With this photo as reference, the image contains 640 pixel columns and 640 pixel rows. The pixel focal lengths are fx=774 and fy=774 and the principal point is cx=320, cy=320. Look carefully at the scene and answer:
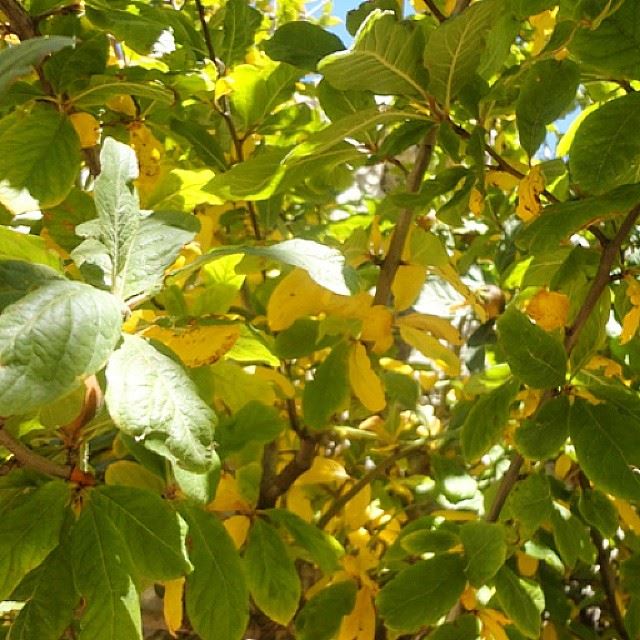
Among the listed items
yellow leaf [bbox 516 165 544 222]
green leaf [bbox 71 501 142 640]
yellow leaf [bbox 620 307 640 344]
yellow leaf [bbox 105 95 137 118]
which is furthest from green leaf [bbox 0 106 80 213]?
yellow leaf [bbox 620 307 640 344]

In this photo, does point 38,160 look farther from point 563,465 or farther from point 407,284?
point 563,465

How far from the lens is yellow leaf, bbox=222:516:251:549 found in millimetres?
740

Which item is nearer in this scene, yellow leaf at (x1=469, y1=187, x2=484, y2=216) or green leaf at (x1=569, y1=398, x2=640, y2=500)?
green leaf at (x1=569, y1=398, x2=640, y2=500)

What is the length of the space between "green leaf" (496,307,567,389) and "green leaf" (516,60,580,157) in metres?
0.15

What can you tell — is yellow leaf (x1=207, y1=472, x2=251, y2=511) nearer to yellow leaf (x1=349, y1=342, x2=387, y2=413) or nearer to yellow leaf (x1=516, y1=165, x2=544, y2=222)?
yellow leaf (x1=349, y1=342, x2=387, y2=413)

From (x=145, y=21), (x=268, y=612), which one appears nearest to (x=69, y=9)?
(x=145, y=21)

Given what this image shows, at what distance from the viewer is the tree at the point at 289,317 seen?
460mm

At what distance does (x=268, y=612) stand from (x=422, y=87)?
0.45 m

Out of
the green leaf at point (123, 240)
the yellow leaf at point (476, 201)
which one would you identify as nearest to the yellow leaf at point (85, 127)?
the green leaf at point (123, 240)

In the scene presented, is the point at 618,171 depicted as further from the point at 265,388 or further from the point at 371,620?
the point at 371,620

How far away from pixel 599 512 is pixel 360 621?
11.4 inches

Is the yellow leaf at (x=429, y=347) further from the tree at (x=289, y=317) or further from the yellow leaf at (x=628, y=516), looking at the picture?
the yellow leaf at (x=628, y=516)

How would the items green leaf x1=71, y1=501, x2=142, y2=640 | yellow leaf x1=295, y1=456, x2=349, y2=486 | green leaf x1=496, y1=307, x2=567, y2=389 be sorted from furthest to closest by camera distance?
yellow leaf x1=295, y1=456, x2=349, y2=486 < green leaf x1=496, y1=307, x2=567, y2=389 < green leaf x1=71, y1=501, x2=142, y2=640

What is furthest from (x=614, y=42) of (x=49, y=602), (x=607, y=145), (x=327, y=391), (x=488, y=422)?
(x=49, y=602)
